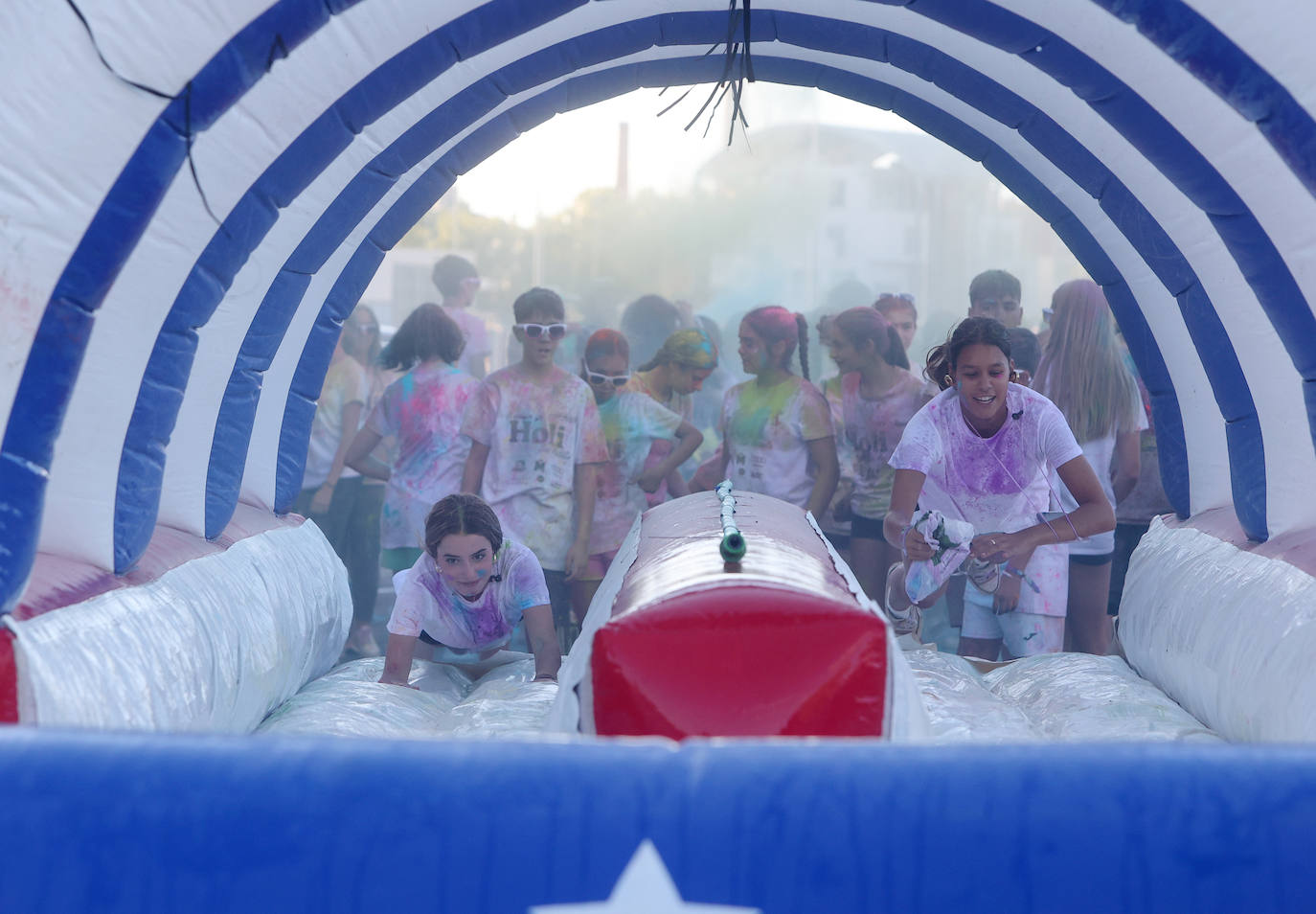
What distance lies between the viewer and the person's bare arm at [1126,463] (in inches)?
180

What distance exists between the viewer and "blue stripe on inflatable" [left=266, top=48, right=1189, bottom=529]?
4.37 m

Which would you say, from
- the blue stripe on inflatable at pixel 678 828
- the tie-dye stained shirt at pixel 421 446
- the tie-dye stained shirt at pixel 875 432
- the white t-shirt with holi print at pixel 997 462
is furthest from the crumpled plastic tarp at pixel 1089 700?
the tie-dye stained shirt at pixel 421 446

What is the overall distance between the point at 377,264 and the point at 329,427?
126 cm

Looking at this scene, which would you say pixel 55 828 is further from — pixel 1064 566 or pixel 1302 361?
pixel 1064 566

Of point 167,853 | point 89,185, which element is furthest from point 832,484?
point 167,853

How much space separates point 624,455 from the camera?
4906 mm

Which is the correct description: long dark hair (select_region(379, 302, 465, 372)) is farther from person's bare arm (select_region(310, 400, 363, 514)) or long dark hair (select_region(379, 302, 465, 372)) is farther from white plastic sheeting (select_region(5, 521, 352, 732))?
white plastic sheeting (select_region(5, 521, 352, 732))

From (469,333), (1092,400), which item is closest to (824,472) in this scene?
(1092,400)

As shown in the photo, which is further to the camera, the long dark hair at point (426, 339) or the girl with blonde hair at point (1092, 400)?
the long dark hair at point (426, 339)

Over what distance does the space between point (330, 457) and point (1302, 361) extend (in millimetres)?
4287

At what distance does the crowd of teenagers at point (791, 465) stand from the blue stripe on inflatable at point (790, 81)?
0.20m

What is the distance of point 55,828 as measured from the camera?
1.65 m

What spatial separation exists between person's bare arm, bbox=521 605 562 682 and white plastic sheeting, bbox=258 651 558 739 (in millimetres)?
57

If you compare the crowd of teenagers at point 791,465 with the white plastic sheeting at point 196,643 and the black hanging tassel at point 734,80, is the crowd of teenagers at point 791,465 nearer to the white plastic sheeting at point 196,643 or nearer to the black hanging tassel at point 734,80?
the white plastic sheeting at point 196,643
